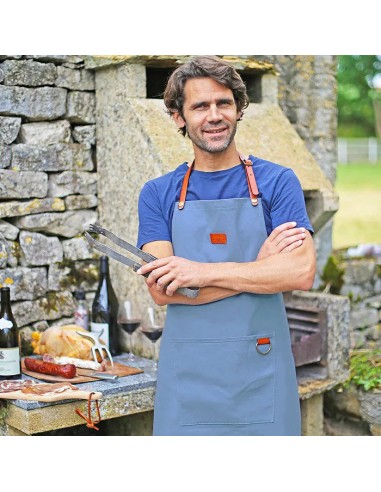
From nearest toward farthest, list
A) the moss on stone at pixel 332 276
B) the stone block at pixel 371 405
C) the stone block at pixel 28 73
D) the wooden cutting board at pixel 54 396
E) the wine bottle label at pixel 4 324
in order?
1. the wooden cutting board at pixel 54 396
2. the wine bottle label at pixel 4 324
3. the stone block at pixel 28 73
4. the stone block at pixel 371 405
5. the moss on stone at pixel 332 276

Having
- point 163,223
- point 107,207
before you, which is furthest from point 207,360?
point 107,207

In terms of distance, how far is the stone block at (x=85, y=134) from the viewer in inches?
131

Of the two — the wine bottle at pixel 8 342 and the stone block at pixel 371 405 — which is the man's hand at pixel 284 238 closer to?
the wine bottle at pixel 8 342

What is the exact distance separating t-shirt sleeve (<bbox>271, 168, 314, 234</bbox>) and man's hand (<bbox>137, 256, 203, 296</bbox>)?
284mm

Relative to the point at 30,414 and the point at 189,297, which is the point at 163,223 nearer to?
the point at 189,297

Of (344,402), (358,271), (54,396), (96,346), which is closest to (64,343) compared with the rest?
(96,346)

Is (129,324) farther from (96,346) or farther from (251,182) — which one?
(251,182)

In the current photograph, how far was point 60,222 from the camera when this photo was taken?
330 cm

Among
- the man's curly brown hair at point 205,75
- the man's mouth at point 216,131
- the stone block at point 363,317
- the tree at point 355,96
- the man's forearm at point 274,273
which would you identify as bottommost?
the stone block at point 363,317

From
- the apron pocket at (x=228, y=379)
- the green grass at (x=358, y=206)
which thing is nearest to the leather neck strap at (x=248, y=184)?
the apron pocket at (x=228, y=379)

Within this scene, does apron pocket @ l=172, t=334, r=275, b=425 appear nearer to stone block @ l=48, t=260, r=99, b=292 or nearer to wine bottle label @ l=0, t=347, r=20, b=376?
wine bottle label @ l=0, t=347, r=20, b=376

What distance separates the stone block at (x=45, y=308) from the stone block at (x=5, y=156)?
0.58 meters


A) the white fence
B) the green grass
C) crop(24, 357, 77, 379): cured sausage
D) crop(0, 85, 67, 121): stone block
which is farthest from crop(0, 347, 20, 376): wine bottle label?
the white fence

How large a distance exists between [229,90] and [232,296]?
2.15 ft
